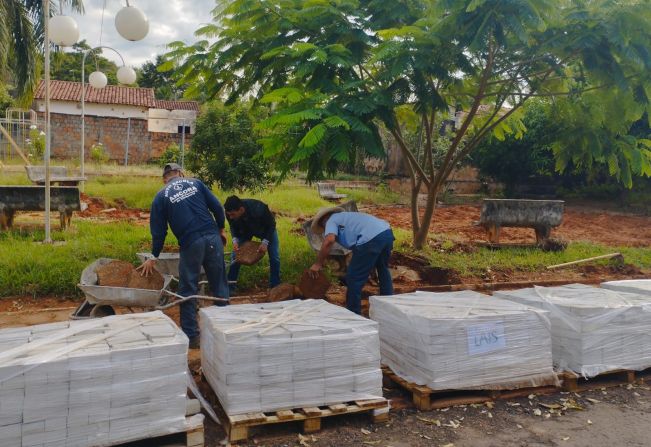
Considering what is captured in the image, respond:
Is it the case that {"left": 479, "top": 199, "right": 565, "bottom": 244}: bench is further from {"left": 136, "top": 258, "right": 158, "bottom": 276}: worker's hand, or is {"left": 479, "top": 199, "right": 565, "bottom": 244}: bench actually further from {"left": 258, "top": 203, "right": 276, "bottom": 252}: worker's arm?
{"left": 136, "top": 258, "right": 158, "bottom": 276}: worker's hand

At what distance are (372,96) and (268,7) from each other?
1.99 m

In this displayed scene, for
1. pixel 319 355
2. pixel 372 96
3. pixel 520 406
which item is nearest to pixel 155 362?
pixel 319 355

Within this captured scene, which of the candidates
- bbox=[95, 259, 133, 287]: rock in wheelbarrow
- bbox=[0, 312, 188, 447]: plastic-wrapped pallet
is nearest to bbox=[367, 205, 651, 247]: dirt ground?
bbox=[95, 259, 133, 287]: rock in wheelbarrow

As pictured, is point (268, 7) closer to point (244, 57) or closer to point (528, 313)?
point (244, 57)

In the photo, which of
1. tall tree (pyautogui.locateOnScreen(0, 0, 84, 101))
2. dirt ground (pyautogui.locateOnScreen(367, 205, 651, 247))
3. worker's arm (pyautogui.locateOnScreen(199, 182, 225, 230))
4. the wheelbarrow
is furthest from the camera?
tall tree (pyautogui.locateOnScreen(0, 0, 84, 101))

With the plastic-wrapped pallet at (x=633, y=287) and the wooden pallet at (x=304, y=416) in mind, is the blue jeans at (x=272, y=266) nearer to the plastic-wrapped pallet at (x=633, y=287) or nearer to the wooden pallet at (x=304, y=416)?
the wooden pallet at (x=304, y=416)

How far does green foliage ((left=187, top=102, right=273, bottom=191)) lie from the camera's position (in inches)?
505

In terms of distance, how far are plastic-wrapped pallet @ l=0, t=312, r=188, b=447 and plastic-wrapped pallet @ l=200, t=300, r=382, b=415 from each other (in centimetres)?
37

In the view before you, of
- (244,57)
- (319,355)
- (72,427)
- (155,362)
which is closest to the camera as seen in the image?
(72,427)

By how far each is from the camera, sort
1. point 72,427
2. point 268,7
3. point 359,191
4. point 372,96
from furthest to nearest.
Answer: point 359,191, point 268,7, point 372,96, point 72,427

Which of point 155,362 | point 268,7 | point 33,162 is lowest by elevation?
point 155,362

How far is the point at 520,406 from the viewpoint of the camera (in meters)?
4.29

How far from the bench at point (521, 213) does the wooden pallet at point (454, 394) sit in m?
6.21

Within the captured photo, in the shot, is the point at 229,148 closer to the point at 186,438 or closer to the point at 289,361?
the point at 289,361
